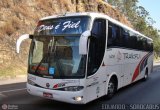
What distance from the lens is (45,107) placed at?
9.99 metres

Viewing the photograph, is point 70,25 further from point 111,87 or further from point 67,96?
point 111,87

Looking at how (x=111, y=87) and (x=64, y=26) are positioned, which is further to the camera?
(x=111, y=87)

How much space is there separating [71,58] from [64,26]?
1196 mm

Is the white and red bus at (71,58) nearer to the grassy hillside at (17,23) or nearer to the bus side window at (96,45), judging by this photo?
the bus side window at (96,45)

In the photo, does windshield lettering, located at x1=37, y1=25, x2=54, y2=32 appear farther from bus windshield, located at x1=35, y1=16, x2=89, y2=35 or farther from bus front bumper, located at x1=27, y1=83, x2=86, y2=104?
bus front bumper, located at x1=27, y1=83, x2=86, y2=104

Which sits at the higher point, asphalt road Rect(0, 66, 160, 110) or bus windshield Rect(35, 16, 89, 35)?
bus windshield Rect(35, 16, 89, 35)

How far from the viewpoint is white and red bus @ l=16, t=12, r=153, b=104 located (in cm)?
918

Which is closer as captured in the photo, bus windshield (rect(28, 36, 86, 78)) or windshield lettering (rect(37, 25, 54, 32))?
bus windshield (rect(28, 36, 86, 78))

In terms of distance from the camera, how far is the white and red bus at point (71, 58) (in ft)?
30.1

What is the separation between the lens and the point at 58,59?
946 centimetres

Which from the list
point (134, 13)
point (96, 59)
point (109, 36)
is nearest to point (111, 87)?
point (109, 36)

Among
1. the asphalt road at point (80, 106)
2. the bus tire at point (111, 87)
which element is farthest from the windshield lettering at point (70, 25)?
the bus tire at point (111, 87)

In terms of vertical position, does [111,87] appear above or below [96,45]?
below

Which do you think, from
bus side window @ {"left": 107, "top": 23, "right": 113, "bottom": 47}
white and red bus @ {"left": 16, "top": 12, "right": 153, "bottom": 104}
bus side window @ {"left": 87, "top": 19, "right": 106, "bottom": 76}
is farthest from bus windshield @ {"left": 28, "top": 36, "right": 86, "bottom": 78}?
bus side window @ {"left": 107, "top": 23, "right": 113, "bottom": 47}
